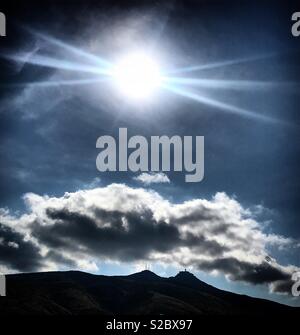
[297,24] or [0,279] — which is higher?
[297,24]
